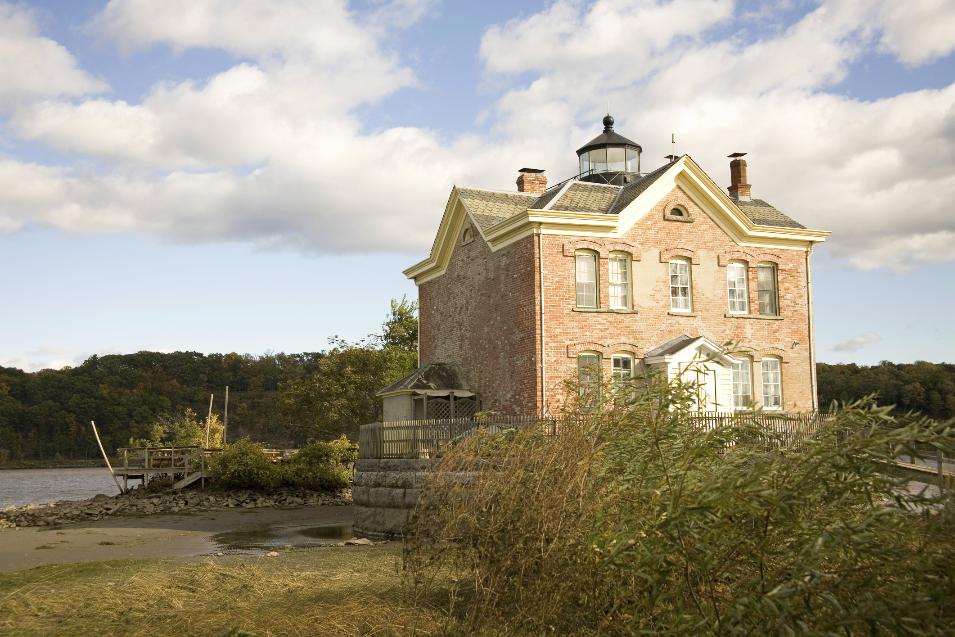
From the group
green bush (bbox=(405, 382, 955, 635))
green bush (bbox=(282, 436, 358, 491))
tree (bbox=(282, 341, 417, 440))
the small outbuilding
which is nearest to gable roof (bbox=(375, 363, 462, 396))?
the small outbuilding

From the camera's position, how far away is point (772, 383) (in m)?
27.1

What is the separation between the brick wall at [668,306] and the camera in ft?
80.3

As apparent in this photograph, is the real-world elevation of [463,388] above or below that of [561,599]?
above

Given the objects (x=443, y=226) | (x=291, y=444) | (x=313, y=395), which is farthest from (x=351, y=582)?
(x=291, y=444)

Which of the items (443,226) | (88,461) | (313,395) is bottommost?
(88,461)

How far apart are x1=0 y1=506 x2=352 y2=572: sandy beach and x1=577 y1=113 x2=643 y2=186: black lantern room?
14.2 meters

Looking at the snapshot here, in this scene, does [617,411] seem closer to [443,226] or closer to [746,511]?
[746,511]

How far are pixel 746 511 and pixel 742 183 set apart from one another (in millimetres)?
25919

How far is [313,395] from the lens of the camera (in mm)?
47219

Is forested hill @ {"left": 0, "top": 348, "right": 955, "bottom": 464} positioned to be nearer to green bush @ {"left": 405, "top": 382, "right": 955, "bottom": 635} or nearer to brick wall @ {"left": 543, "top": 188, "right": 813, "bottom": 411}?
brick wall @ {"left": 543, "top": 188, "right": 813, "bottom": 411}

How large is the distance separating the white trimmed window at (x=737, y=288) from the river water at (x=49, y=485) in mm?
36674

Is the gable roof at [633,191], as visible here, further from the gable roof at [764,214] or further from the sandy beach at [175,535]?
the sandy beach at [175,535]

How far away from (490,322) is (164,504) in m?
16.0

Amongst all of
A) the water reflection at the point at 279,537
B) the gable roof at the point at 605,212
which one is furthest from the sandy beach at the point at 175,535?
the gable roof at the point at 605,212
